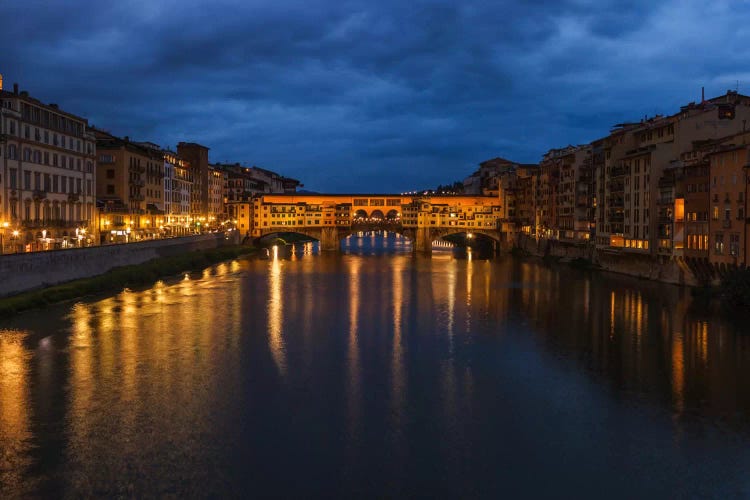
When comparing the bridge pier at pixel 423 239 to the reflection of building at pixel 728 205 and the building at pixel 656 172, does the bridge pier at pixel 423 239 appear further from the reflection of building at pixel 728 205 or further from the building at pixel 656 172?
the reflection of building at pixel 728 205

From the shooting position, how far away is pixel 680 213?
128ft

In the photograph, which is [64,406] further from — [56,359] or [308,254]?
[308,254]

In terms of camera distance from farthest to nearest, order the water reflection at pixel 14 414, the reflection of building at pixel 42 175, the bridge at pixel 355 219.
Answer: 1. the bridge at pixel 355 219
2. the reflection of building at pixel 42 175
3. the water reflection at pixel 14 414

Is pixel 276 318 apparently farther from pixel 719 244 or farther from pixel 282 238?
pixel 282 238

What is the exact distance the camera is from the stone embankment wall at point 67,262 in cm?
3008

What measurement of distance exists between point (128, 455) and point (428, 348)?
40.4ft

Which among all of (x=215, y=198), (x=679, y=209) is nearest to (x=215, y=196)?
(x=215, y=198)

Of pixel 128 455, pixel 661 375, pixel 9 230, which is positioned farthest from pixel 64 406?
pixel 9 230

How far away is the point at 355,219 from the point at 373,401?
7389 cm

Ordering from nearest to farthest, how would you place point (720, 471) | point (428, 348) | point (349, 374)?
point (720, 471)
point (349, 374)
point (428, 348)

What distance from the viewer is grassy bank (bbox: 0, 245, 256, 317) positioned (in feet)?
96.1

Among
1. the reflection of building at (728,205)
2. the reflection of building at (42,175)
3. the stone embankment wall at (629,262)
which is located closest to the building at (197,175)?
the reflection of building at (42,175)

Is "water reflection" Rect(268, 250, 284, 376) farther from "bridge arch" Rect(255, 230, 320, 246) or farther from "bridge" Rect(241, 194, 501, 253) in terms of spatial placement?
"bridge arch" Rect(255, 230, 320, 246)

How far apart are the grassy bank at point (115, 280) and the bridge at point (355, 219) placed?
2176cm
